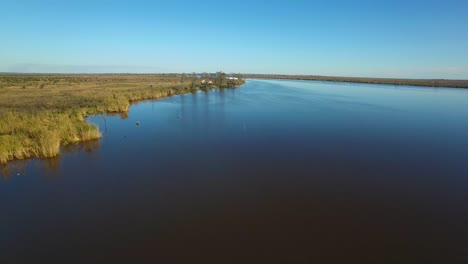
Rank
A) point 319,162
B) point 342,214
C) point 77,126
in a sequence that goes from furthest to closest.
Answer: point 77,126 < point 319,162 < point 342,214

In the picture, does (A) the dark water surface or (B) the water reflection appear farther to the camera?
(B) the water reflection

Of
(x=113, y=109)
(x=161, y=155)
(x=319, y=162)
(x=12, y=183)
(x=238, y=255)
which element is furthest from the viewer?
(x=113, y=109)

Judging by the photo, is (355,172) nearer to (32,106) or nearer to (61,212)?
(61,212)

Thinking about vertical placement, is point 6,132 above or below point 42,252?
above

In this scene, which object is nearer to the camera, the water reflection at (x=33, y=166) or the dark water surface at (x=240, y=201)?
the dark water surface at (x=240, y=201)

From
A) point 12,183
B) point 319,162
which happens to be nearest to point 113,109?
point 12,183

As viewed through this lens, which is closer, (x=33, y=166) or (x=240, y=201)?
(x=240, y=201)

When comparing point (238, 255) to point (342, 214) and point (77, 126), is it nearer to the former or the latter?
point (342, 214)

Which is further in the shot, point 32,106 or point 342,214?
point 32,106
